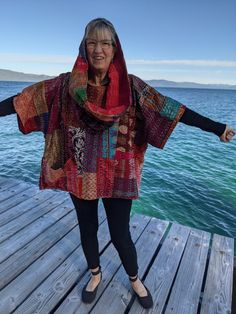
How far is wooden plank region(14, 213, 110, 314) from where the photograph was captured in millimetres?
2717

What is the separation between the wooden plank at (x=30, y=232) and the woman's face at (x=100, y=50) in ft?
8.03

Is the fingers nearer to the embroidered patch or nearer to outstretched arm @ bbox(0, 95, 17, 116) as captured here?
the embroidered patch

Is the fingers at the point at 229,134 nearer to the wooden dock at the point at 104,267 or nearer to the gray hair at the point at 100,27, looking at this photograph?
the gray hair at the point at 100,27

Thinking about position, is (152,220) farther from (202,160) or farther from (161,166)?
(202,160)

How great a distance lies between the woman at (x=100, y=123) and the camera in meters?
2.10

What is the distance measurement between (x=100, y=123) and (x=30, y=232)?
236cm

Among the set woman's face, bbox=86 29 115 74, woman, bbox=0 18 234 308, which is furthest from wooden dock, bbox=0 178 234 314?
woman's face, bbox=86 29 115 74

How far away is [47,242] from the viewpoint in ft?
12.2

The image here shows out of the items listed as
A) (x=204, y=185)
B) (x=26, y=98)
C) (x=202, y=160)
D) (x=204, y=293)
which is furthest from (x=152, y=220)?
(x=202, y=160)

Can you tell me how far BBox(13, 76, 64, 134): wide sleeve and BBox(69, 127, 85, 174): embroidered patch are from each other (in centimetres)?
28

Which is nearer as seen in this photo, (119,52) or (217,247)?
(119,52)

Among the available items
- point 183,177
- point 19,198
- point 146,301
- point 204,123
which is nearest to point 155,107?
point 204,123

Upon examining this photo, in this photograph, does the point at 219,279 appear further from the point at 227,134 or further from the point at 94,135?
the point at 94,135

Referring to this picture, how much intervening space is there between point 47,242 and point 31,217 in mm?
685
